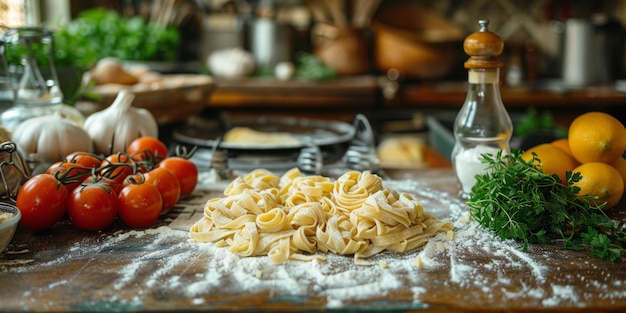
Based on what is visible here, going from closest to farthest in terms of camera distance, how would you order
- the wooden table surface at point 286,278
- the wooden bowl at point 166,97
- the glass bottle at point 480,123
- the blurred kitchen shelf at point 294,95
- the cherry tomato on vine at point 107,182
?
the wooden table surface at point 286,278
the cherry tomato on vine at point 107,182
the glass bottle at point 480,123
the wooden bowl at point 166,97
the blurred kitchen shelf at point 294,95

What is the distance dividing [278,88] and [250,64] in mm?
407

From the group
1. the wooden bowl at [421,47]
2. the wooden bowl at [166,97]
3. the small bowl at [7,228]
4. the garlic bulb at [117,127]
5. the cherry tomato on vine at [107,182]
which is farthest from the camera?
the wooden bowl at [421,47]

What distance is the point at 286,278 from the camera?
1102 mm

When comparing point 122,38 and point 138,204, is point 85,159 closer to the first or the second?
point 138,204

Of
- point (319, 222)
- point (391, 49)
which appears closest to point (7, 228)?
point (319, 222)

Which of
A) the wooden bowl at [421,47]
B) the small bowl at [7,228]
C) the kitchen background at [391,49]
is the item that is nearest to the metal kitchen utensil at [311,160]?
the small bowl at [7,228]

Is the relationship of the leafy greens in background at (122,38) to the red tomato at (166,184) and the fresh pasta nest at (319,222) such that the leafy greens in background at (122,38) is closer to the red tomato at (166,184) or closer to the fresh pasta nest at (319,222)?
the red tomato at (166,184)

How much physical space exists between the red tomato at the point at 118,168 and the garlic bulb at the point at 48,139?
0.44ft

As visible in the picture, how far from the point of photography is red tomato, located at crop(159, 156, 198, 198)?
1560mm

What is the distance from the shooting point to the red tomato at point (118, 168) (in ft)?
4.60

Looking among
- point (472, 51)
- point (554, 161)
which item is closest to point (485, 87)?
point (472, 51)

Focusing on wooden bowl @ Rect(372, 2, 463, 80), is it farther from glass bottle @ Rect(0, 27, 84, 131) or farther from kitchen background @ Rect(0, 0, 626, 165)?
glass bottle @ Rect(0, 27, 84, 131)

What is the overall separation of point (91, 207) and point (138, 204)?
10 cm

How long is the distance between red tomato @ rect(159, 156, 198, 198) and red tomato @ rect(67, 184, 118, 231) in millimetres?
236
